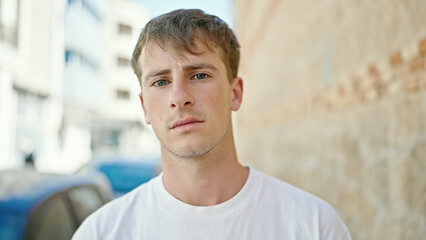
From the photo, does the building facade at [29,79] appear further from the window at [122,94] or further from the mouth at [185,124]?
the window at [122,94]

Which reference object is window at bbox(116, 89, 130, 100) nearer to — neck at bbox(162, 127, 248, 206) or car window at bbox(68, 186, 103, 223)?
car window at bbox(68, 186, 103, 223)

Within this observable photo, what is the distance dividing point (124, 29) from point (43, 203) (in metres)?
39.1

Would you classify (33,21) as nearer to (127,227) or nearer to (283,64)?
(283,64)

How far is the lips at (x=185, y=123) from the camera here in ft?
5.40

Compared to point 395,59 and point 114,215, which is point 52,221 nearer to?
point 114,215

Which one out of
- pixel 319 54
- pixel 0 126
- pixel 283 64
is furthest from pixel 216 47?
pixel 0 126

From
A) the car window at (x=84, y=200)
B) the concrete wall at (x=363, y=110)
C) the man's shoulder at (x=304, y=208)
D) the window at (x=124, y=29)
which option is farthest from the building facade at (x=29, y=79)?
the window at (x=124, y=29)

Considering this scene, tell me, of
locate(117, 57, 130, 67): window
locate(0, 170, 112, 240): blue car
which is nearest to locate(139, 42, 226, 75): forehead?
locate(0, 170, 112, 240): blue car

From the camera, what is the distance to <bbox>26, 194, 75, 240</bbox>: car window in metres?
2.96

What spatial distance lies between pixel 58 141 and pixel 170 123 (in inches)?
838

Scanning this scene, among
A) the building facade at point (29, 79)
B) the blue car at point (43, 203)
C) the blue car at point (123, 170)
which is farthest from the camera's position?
the building facade at point (29, 79)

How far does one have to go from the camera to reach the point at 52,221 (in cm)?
319

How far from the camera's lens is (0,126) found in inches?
535

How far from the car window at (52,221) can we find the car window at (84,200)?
136 mm
